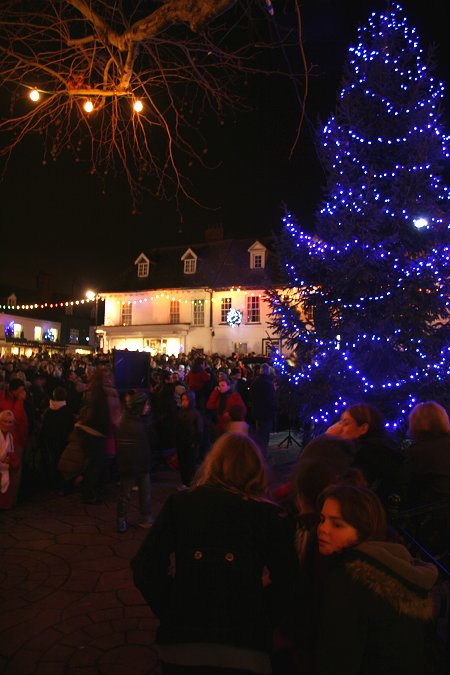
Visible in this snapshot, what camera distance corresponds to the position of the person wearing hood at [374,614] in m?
1.99

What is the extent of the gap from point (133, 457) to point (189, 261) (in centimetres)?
3249

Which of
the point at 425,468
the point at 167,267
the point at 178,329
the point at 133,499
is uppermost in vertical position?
the point at 167,267

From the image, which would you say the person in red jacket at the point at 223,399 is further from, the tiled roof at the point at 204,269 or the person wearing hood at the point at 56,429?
the tiled roof at the point at 204,269

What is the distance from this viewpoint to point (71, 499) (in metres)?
7.91

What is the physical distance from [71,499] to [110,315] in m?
33.0

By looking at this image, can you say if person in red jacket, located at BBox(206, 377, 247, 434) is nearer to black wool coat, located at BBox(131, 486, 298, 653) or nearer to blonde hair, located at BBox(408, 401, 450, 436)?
blonde hair, located at BBox(408, 401, 450, 436)

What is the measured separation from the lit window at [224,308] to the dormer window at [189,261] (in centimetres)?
376

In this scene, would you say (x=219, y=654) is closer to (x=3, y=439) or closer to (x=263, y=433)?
(x=3, y=439)

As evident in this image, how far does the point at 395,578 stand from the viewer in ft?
6.68

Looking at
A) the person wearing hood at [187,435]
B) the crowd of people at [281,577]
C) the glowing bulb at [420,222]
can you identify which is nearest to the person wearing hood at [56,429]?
the person wearing hood at [187,435]

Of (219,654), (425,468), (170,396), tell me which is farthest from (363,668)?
(170,396)

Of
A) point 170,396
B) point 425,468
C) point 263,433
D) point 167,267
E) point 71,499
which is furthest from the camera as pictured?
point 167,267

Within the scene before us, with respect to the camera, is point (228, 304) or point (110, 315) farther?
point (110, 315)

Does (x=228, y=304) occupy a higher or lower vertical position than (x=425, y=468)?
higher
